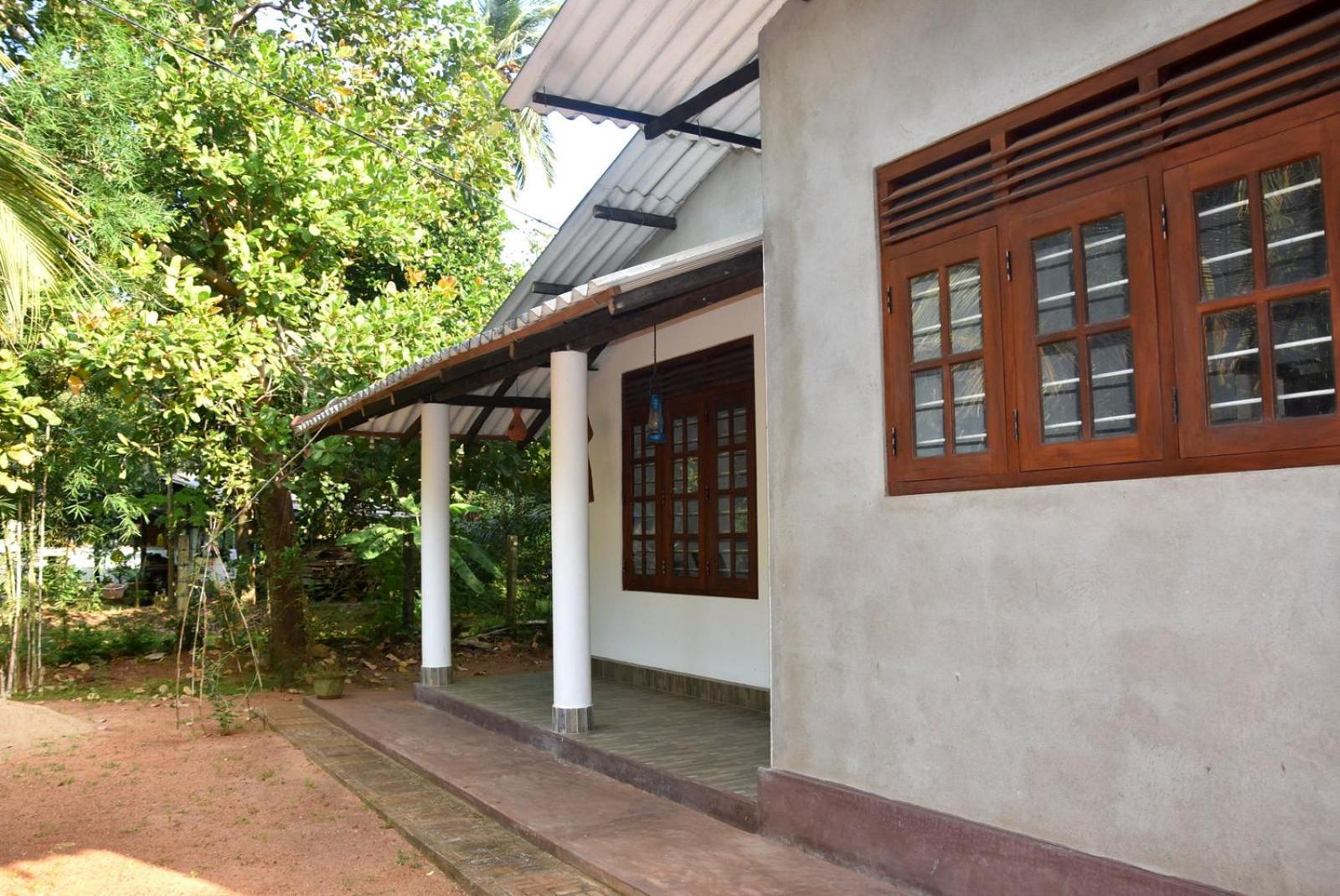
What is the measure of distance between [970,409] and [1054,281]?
2.00 feet

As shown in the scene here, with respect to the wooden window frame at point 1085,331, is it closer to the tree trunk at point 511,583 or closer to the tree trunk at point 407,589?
the tree trunk at point 407,589

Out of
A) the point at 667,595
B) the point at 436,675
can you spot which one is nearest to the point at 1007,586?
the point at 667,595

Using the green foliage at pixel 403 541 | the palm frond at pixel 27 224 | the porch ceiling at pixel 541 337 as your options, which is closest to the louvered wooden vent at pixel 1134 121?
the porch ceiling at pixel 541 337

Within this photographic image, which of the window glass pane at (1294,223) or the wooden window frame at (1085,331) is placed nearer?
the window glass pane at (1294,223)

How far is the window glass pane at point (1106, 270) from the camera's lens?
3.74 meters

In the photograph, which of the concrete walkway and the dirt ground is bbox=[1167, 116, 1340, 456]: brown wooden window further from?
the dirt ground

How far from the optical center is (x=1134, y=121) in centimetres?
369

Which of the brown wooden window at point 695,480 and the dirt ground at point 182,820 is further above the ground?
the brown wooden window at point 695,480

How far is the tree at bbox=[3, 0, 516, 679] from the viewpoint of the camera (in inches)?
373

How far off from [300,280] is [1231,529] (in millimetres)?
9157

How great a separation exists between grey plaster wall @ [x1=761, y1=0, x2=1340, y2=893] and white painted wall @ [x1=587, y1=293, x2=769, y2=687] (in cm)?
248

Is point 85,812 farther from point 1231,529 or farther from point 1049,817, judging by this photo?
point 1231,529

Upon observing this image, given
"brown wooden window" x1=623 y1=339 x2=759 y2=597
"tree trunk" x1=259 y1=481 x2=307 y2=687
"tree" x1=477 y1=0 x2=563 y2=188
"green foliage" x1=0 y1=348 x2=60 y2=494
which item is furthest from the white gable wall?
"tree" x1=477 y1=0 x2=563 y2=188

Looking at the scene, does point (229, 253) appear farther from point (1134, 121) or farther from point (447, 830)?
point (1134, 121)
